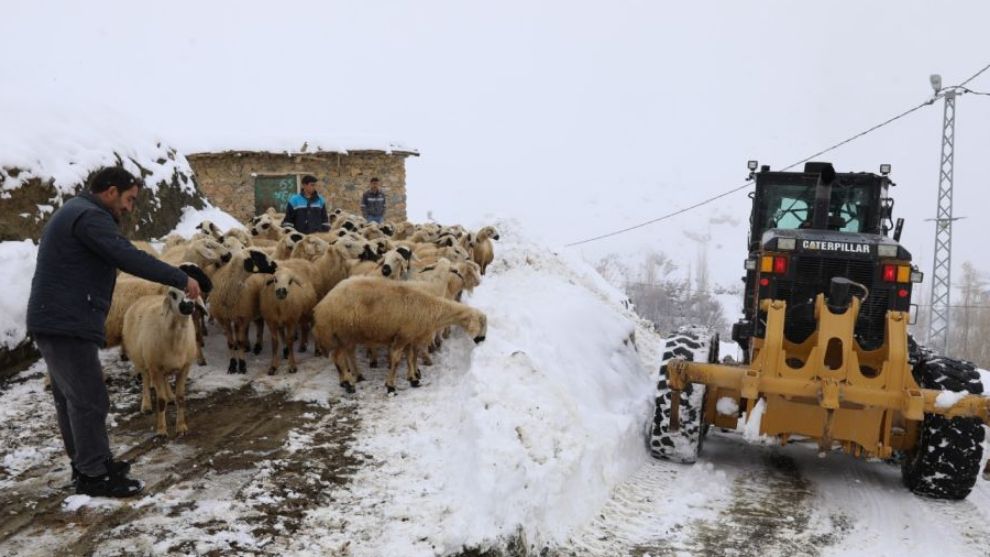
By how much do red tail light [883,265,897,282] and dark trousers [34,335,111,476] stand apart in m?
6.93

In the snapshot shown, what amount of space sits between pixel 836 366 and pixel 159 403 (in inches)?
241

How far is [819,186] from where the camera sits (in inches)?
323

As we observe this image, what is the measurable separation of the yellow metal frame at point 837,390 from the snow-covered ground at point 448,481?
23.0 inches

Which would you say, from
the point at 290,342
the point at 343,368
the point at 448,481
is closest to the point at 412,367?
the point at 343,368

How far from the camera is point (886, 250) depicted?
7.47 metres

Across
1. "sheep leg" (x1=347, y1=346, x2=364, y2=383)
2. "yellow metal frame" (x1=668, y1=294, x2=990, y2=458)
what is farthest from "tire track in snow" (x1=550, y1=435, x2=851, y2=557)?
"sheep leg" (x1=347, y1=346, x2=364, y2=383)

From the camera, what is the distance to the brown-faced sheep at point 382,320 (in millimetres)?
8359

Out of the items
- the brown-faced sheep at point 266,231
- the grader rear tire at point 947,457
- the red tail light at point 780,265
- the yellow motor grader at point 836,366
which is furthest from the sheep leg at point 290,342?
the grader rear tire at point 947,457

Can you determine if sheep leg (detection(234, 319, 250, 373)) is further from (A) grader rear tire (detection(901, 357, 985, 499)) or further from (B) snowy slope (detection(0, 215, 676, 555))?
(A) grader rear tire (detection(901, 357, 985, 499))

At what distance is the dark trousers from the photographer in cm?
506

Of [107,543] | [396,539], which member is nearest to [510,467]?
[396,539]

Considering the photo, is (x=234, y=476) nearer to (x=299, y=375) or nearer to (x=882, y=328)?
(x=299, y=375)

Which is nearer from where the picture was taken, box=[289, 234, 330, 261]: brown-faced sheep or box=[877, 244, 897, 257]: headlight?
box=[877, 244, 897, 257]: headlight

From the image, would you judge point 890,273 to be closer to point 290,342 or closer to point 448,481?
point 448,481
